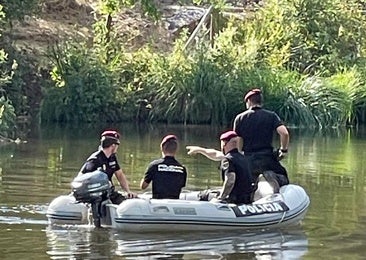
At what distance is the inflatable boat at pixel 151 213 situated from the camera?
12.8m

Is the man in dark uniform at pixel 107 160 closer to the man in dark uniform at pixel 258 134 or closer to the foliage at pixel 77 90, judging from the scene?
the man in dark uniform at pixel 258 134

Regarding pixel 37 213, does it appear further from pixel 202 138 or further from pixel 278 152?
pixel 202 138

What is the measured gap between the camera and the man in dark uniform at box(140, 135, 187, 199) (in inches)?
521

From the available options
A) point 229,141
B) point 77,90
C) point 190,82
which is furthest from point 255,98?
point 190,82

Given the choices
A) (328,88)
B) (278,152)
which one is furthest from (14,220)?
(328,88)

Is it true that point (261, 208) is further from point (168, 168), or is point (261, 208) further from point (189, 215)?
point (168, 168)

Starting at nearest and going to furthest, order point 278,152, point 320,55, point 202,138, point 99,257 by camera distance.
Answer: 1. point 99,257
2. point 278,152
3. point 202,138
4. point 320,55

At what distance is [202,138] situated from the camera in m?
29.4

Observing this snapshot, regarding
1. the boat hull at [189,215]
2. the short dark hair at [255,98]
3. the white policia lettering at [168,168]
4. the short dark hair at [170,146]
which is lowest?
the boat hull at [189,215]

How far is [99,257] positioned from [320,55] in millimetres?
30029

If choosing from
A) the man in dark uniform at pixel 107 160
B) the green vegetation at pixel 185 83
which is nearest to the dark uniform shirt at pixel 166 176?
the man in dark uniform at pixel 107 160

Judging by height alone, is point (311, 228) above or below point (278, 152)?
below

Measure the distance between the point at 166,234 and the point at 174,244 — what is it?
26.5 inches

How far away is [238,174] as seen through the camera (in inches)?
527
